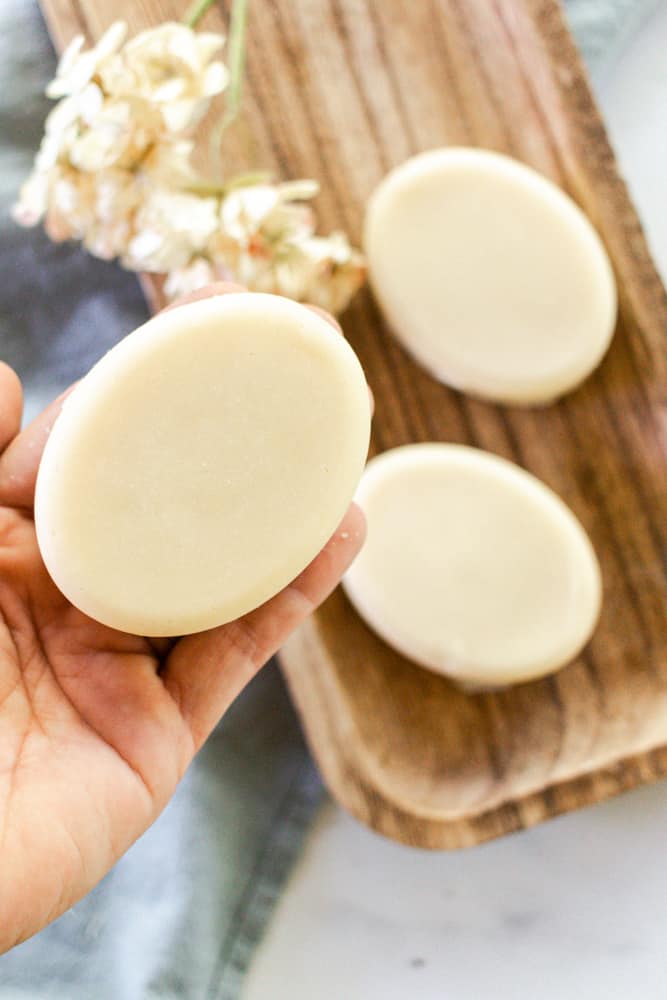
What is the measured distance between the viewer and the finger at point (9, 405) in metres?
0.58

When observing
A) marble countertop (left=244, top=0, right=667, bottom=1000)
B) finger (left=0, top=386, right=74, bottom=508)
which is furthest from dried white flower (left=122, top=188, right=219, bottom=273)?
marble countertop (left=244, top=0, right=667, bottom=1000)

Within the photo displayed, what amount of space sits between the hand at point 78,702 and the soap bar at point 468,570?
125mm

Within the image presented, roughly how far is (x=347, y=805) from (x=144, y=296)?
16.6 inches

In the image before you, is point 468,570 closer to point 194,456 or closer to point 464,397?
point 464,397

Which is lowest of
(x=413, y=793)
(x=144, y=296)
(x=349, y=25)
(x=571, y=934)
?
(x=571, y=934)

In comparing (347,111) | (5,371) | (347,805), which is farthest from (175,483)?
(347,111)

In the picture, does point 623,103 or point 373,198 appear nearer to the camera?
point 373,198

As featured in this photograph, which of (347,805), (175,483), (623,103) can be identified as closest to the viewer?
(175,483)

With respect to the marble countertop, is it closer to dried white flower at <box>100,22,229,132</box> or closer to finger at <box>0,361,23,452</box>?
finger at <box>0,361,23,452</box>

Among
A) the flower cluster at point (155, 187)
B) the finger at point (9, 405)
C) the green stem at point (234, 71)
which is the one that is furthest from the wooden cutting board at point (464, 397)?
the finger at point (9, 405)

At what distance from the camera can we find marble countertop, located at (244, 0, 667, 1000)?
80cm

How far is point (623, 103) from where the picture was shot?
907mm

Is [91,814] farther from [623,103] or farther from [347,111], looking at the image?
[623,103]

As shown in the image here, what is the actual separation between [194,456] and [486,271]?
0.36 meters
